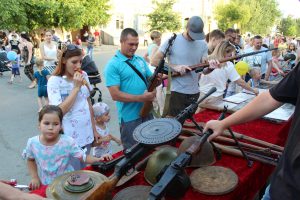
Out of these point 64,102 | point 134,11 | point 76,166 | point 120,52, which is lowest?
point 76,166

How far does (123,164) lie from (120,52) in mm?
1637

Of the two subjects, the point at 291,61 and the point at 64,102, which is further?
the point at 291,61

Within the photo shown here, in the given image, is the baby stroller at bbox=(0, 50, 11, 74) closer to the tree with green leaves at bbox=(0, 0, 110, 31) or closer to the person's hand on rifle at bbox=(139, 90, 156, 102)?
the tree with green leaves at bbox=(0, 0, 110, 31)

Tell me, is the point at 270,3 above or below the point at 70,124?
above

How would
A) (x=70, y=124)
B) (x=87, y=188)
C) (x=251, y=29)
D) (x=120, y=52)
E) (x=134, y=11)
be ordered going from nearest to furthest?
(x=87, y=188) < (x=70, y=124) < (x=120, y=52) < (x=134, y=11) < (x=251, y=29)

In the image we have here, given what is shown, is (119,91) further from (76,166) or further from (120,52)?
(76,166)

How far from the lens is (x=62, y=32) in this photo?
2467 centimetres

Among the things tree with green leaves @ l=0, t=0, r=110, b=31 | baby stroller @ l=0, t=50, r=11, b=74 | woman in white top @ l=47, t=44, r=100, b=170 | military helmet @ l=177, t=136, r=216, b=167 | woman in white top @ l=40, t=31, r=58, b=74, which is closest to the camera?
military helmet @ l=177, t=136, r=216, b=167

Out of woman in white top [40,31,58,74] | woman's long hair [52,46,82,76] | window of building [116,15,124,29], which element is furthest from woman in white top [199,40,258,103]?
window of building [116,15,124,29]

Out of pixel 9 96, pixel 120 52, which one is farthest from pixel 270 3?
pixel 120 52

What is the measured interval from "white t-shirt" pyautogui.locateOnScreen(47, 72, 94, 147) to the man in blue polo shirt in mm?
301

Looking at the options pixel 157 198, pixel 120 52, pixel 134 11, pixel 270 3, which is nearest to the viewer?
pixel 157 198

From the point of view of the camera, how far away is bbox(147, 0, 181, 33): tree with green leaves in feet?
101

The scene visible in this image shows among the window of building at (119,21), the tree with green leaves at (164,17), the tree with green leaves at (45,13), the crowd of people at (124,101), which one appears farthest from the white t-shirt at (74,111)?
the window of building at (119,21)
